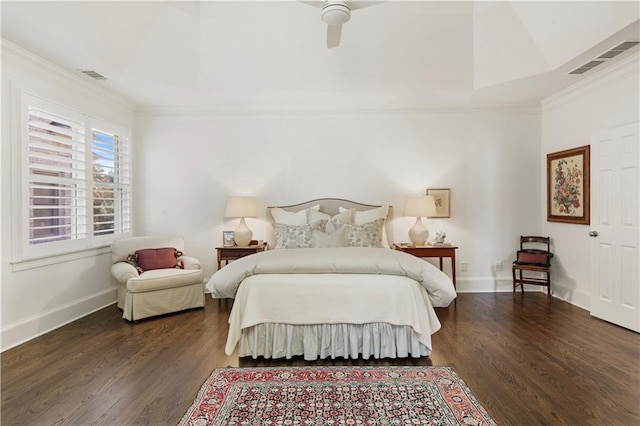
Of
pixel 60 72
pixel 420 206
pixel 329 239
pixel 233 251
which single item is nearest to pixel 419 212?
pixel 420 206

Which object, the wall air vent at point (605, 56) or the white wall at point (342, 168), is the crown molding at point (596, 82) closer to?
the wall air vent at point (605, 56)

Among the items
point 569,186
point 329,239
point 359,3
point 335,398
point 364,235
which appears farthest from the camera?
point 569,186

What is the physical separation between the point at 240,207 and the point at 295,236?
0.94 m

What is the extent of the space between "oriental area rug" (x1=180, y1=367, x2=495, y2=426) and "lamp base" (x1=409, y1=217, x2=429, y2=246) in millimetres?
2274

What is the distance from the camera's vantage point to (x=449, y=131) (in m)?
5.03

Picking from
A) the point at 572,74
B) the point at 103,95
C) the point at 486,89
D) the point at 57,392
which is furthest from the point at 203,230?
the point at 572,74

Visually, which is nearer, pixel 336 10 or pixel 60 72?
pixel 336 10

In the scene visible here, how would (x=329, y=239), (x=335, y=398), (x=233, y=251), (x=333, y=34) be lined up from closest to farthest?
1. (x=335, y=398)
2. (x=333, y=34)
3. (x=329, y=239)
4. (x=233, y=251)

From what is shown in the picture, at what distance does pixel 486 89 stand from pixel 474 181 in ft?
4.48

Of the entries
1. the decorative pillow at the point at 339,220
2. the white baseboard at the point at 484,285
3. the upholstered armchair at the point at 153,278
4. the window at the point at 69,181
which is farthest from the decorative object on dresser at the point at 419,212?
the window at the point at 69,181

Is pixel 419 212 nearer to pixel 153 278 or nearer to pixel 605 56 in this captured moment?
pixel 605 56

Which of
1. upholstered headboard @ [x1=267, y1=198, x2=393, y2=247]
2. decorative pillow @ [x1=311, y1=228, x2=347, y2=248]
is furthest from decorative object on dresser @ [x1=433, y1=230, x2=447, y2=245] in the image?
decorative pillow @ [x1=311, y1=228, x2=347, y2=248]

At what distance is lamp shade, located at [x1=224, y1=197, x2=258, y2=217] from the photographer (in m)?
4.66

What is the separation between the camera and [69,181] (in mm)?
3748
